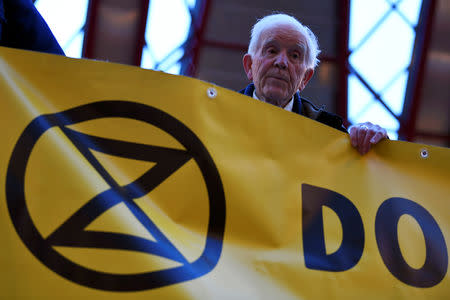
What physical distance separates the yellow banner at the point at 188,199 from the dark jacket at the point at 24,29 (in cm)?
30

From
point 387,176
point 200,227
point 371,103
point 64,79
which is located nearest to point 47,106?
point 64,79

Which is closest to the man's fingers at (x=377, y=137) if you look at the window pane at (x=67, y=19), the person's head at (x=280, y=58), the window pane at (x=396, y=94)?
the person's head at (x=280, y=58)

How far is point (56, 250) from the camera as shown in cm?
202

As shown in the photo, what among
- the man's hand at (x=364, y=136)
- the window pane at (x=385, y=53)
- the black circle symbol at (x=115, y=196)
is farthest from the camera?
the window pane at (x=385, y=53)

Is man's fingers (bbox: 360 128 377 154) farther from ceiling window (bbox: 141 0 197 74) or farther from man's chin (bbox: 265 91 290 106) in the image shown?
ceiling window (bbox: 141 0 197 74)

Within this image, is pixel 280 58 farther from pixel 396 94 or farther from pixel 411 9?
pixel 396 94

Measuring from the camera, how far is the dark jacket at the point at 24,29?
2527mm

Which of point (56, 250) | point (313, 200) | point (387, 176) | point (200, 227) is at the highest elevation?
point (387, 176)

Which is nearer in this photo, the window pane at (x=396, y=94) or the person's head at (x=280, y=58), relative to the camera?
the person's head at (x=280, y=58)

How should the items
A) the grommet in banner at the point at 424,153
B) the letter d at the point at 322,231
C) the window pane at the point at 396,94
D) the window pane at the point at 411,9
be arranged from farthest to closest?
the window pane at the point at 396,94
the window pane at the point at 411,9
the grommet in banner at the point at 424,153
the letter d at the point at 322,231

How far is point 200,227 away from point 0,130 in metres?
0.77

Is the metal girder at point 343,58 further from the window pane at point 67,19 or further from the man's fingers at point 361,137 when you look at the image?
the man's fingers at point 361,137

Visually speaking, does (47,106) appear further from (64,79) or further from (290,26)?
(290,26)

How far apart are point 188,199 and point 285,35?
4.27 ft
